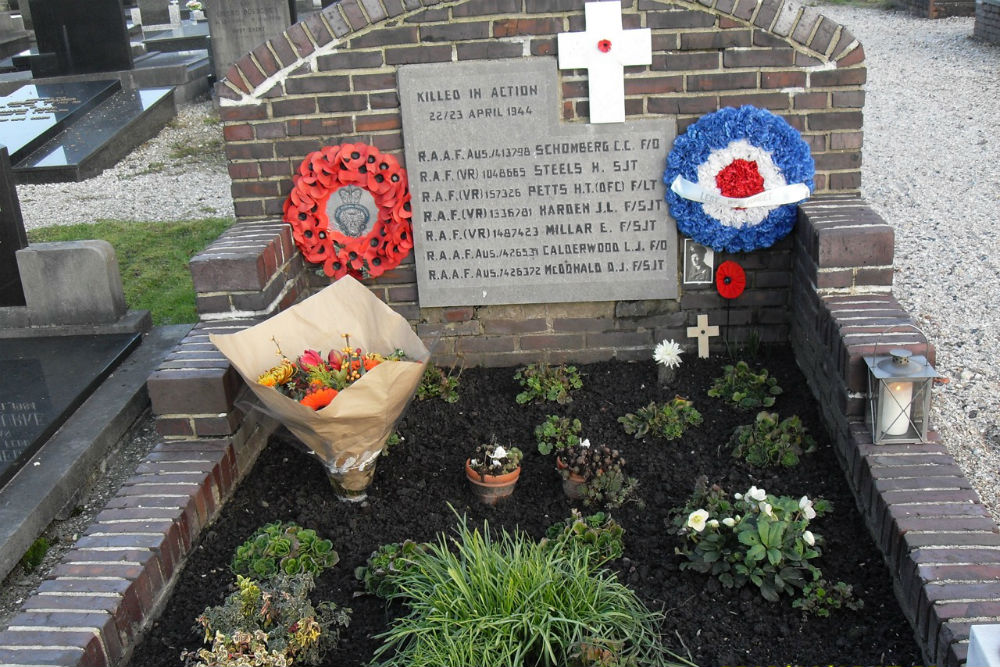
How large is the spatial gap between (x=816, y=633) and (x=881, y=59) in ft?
41.0

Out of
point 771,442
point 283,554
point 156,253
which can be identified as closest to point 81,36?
point 156,253

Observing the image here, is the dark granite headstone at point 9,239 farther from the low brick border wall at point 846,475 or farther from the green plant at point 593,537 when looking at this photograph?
the green plant at point 593,537

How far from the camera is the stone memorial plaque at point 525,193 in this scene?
4602 mm

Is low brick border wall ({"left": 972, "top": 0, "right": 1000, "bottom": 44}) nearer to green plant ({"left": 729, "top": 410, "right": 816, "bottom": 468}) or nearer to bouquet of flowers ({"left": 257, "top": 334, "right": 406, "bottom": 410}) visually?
green plant ({"left": 729, "top": 410, "right": 816, "bottom": 468})

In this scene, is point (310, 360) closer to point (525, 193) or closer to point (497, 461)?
point (497, 461)

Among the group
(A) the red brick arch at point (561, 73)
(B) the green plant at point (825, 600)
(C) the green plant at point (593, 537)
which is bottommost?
(B) the green plant at point (825, 600)

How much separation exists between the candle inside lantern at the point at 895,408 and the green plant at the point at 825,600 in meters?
0.65

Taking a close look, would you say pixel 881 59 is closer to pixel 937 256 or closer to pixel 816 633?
pixel 937 256

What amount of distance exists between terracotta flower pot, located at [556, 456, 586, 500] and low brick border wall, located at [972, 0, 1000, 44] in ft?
41.2

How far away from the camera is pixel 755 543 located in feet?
Answer: 10.5

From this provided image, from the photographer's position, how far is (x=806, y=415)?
14.0 ft

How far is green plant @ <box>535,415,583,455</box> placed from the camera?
4137mm

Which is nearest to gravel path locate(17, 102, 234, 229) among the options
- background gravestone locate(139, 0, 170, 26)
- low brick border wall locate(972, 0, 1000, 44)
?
background gravestone locate(139, 0, 170, 26)

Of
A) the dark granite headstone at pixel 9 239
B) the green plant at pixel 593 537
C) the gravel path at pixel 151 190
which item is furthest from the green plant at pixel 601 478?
the gravel path at pixel 151 190
